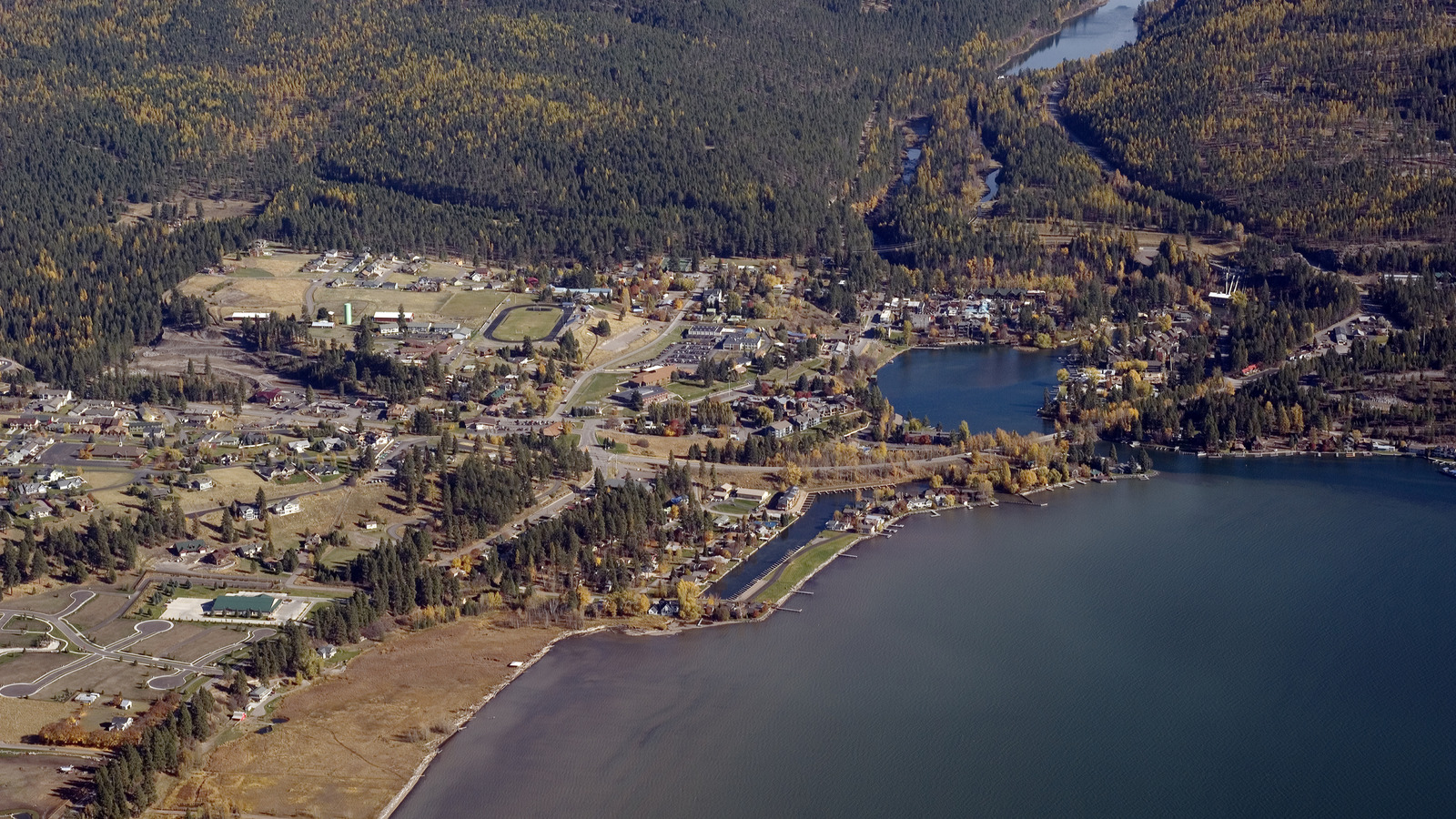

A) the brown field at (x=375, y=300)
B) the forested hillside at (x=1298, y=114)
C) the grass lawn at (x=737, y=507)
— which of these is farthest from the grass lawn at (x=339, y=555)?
the forested hillside at (x=1298, y=114)

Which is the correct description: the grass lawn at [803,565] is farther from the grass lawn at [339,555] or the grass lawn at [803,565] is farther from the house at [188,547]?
the house at [188,547]

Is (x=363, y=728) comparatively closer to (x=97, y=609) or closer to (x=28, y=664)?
(x=28, y=664)

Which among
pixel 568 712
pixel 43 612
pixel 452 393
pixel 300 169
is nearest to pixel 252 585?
pixel 43 612

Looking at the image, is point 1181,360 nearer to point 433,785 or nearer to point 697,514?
point 697,514

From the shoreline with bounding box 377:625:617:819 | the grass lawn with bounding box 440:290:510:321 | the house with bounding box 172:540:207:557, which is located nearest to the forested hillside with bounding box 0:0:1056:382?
the grass lawn with bounding box 440:290:510:321

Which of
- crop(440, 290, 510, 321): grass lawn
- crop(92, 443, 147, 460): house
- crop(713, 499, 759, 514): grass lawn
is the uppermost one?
crop(440, 290, 510, 321): grass lawn

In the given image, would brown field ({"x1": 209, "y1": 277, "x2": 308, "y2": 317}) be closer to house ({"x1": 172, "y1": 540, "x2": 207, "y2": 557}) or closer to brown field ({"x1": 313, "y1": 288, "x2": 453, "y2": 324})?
brown field ({"x1": 313, "y1": 288, "x2": 453, "y2": 324})

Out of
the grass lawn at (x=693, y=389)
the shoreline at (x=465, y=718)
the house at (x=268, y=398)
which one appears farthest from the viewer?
the grass lawn at (x=693, y=389)
